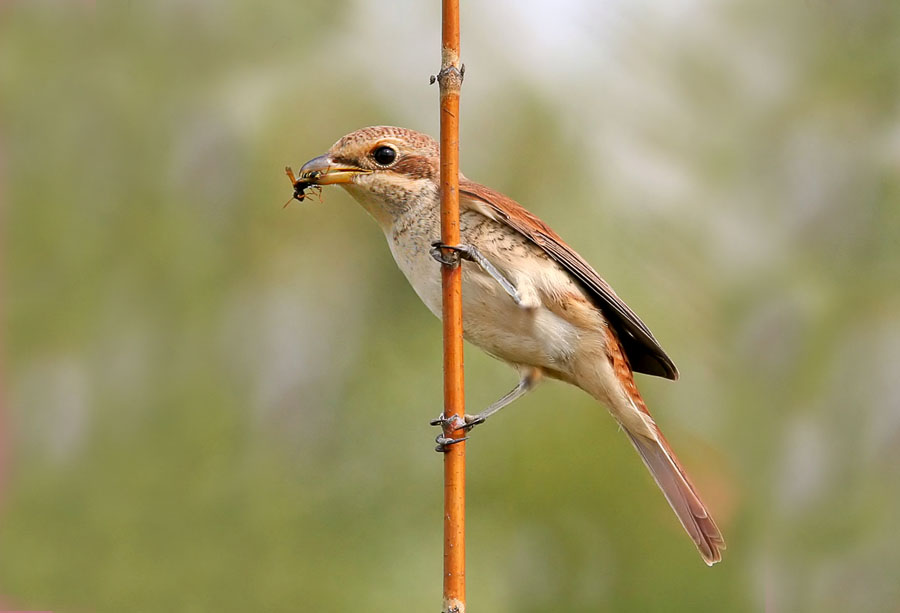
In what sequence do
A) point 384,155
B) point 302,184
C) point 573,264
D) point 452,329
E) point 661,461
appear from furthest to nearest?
point 661,461 → point 573,264 → point 384,155 → point 302,184 → point 452,329

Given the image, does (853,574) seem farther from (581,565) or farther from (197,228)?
(197,228)

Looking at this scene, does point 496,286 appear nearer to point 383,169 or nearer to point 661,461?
point 383,169

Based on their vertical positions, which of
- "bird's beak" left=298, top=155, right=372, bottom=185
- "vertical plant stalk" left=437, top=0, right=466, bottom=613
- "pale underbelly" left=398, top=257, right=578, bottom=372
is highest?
"bird's beak" left=298, top=155, right=372, bottom=185

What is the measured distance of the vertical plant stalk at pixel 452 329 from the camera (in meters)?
1.89

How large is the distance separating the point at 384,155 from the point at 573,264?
64cm

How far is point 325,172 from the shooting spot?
2746 millimetres

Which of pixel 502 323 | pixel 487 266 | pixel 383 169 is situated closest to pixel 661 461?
pixel 502 323

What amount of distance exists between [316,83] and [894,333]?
7.50 feet

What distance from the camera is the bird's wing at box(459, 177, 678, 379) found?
283cm

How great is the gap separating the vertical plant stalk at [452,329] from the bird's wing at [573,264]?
72cm

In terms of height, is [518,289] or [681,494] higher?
[518,289]

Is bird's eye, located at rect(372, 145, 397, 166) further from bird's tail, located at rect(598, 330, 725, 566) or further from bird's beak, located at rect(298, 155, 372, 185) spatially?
bird's tail, located at rect(598, 330, 725, 566)

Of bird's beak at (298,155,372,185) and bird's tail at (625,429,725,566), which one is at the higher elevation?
bird's beak at (298,155,372,185)

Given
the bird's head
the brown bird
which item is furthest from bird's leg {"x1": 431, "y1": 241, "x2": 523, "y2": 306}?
the bird's head
